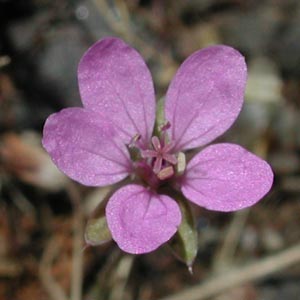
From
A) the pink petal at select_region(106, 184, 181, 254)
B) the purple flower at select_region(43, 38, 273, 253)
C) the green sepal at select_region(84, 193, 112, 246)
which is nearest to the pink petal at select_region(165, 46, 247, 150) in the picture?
the purple flower at select_region(43, 38, 273, 253)

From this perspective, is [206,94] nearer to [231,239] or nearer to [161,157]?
[161,157]

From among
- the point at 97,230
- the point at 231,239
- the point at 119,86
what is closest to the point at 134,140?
the point at 119,86

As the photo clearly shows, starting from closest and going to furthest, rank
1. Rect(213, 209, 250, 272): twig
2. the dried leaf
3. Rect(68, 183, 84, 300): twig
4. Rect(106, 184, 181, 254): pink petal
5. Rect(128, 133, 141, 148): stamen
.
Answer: Rect(106, 184, 181, 254): pink petal, the dried leaf, Rect(128, 133, 141, 148): stamen, Rect(68, 183, 84, 300): twig, Rect(213, 209, 250, 272): twig

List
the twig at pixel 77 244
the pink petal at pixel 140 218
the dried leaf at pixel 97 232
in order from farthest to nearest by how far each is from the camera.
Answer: the twig at pixel 77 244, the dried leaf at pixel 97 232, the pink petal at pixel 140 218

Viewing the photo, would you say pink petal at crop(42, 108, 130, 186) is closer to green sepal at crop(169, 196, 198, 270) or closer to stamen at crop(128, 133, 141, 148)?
stamen at crop(128, 133, 141, 148)

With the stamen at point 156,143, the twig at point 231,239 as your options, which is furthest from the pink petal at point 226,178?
the twig at point 231,239

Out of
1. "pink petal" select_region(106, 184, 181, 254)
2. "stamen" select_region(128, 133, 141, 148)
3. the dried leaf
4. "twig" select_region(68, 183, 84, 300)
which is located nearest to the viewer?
"pink petal" select_region(106, 184, 181, 254)

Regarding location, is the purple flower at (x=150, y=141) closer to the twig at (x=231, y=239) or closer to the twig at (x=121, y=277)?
the twig at (x=121, y=277)
